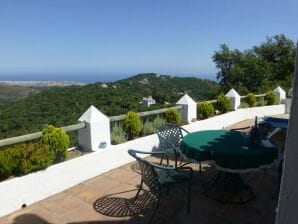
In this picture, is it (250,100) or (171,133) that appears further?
(250,100)

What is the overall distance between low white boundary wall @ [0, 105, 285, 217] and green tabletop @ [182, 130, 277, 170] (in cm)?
169

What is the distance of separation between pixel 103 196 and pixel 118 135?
65.1 inches

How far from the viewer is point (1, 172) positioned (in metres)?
3.75

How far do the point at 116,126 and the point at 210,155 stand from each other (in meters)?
2.64

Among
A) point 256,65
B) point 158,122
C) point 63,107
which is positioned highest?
point 256,65

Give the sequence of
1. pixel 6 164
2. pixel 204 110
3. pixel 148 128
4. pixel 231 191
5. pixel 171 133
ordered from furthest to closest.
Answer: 1. pixel 204 110
2. pixel 148 128
3. pixel 171 133
4. pixel 231 191
5. pixel 6 164

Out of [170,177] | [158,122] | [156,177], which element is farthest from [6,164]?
[158,122]

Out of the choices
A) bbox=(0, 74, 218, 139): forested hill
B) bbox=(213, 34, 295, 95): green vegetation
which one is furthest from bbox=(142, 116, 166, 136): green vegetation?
bbox=(213, 34, 295, 95): green vegetation

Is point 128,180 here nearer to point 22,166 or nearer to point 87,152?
point 87,152

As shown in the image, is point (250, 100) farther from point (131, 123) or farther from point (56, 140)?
point (56, 140)

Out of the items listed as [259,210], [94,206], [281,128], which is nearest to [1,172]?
[94,206]

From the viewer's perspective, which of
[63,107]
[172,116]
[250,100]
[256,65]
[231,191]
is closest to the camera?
[231,191]

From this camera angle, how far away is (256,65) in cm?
1939

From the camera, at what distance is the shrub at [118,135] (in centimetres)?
554
